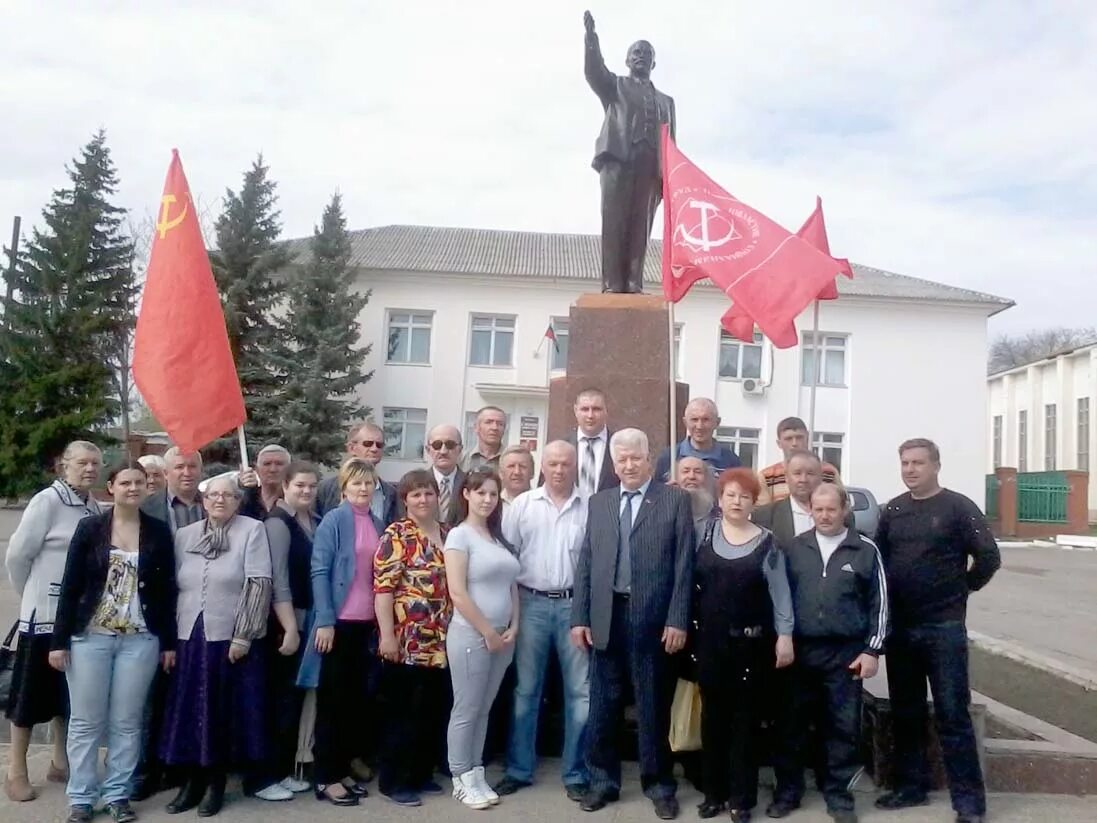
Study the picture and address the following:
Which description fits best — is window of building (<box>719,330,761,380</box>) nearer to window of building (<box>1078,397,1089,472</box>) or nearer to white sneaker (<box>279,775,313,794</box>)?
window of building (<box>1078,397,1089,472</box>)

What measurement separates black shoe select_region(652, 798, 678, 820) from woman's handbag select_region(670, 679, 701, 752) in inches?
9.0

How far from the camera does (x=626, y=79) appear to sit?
22.8 ft

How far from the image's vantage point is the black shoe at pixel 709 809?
4266 mm

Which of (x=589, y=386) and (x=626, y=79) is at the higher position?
(x=626, y=79)

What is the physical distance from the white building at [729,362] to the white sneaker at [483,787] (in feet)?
68.1

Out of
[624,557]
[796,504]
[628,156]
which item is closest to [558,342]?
[628,156]

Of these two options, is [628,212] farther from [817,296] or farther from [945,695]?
[945,695]

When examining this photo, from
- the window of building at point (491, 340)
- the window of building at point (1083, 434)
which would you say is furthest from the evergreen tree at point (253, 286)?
the window of building at point (1083, 434)

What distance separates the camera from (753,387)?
83.1ft

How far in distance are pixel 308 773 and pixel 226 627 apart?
92cm

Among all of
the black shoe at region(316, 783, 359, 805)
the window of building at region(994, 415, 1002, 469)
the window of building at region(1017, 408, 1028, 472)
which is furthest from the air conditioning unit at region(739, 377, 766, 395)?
the black shoe at region(316, 783, 359, 805)

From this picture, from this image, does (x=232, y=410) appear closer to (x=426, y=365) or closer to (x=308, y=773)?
(x=308, y=773)

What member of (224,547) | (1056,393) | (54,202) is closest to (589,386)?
(224,547)

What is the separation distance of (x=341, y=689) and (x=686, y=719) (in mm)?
1602
